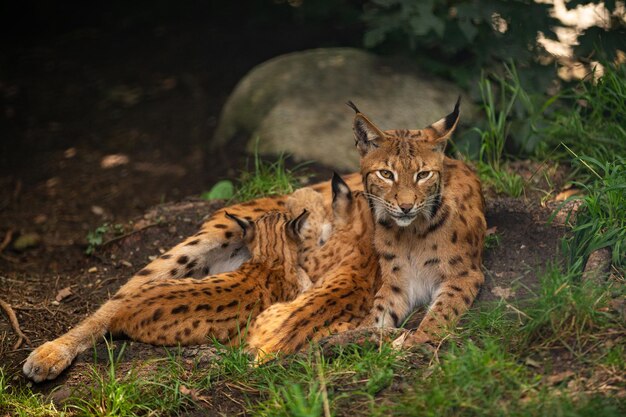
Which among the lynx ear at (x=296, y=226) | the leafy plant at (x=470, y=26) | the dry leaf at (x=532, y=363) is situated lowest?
the lynx ear at (x=296, y=226)

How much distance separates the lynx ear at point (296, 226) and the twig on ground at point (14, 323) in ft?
6.16

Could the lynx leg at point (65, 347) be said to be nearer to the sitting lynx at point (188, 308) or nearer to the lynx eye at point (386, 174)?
the sitting lynx at point (188, 308)

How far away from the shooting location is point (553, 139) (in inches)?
289

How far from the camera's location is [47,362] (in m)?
5.22

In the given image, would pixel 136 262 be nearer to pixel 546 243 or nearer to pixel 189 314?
pixel 189 314

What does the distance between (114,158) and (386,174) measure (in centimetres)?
444

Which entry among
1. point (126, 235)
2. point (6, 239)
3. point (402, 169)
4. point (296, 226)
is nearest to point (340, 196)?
point (296, 226)

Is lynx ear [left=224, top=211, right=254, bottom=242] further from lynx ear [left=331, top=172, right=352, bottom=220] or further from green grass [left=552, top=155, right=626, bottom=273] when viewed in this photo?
green grass [left=552, top=155, right=626, bottom=273]

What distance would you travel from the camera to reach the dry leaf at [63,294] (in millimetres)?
6575

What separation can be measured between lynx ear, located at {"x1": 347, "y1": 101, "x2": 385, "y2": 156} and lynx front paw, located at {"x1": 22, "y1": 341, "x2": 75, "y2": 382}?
226cm

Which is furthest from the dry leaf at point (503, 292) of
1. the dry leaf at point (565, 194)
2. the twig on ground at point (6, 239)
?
the twig on ground at point (6, 239)

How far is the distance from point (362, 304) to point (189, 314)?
1075 millimetres

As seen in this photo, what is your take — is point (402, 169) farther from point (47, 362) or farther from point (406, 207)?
point (47, 362)

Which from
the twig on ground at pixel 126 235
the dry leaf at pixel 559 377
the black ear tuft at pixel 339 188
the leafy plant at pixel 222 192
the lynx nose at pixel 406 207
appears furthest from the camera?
the leafy plant at pixel 222 192
